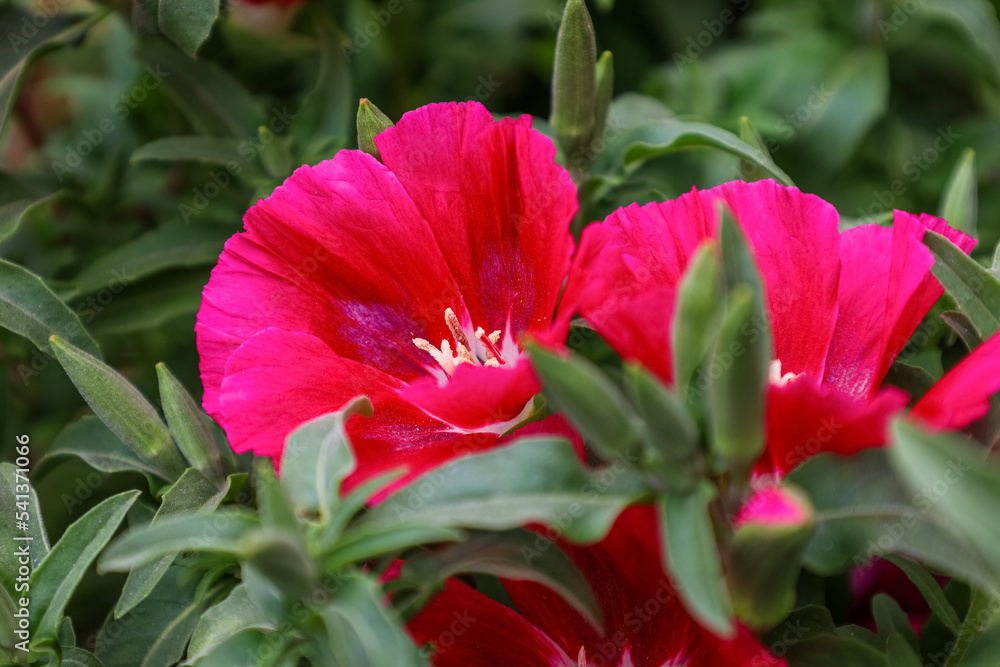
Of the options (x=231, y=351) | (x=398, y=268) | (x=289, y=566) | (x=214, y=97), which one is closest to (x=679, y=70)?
(x=214, y=97)

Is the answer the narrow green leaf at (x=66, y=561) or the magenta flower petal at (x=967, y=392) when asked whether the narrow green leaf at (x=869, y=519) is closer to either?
the magenta flower petal at (x=967, y=392)

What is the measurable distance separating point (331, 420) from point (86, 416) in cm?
45

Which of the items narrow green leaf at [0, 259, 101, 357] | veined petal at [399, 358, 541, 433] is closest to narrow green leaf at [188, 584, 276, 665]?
veined petal at [399, 358, 541, 433]

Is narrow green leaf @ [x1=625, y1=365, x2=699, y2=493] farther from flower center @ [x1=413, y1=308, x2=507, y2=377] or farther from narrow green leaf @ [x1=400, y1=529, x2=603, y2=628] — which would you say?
flower center @ [x1=413, y1=308, x2=507, y2=377]

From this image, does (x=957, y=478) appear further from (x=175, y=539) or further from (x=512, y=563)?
(x=175, y=539)

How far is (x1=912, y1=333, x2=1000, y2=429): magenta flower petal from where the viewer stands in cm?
65

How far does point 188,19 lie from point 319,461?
606 millimetres

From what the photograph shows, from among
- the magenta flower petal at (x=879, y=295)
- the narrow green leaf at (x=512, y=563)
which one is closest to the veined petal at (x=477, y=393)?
the narrow green leaf at (x=512, y=563)

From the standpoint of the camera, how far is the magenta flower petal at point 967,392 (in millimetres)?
650

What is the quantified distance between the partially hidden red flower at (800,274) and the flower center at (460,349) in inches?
9.6

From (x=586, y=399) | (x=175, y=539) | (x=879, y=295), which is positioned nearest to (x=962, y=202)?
(x=879, y=295)

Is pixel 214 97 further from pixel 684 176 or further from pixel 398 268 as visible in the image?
pixel 684 176

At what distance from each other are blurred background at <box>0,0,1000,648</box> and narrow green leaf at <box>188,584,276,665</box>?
1.58 ft

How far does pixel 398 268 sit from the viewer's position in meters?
0.97
